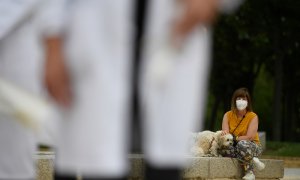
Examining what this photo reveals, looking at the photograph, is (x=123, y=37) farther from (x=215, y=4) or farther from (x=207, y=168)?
(x=207, y=168)

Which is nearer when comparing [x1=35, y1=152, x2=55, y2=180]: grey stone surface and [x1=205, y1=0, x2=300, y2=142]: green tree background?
[x1=35, y1=152, x2=55, y2=180]: grey stone surface

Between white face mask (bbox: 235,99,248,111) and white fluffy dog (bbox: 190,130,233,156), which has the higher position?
white face mask (bbox: 235,99,248,111)

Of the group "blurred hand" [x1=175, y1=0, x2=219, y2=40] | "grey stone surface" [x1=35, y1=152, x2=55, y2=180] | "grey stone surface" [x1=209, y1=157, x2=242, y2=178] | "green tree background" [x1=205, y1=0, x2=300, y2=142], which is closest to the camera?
"blurred hand" [x1=175, y1=0, x2=219, y2=40]

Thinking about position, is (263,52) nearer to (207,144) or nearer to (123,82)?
(207,144)

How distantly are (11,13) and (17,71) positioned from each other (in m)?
0.19

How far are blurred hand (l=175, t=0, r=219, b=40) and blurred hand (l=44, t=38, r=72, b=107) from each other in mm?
250

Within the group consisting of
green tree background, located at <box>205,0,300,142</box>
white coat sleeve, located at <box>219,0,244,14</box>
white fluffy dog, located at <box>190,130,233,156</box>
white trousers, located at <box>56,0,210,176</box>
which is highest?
green tree background, located at <box>205,0,300,142</box>

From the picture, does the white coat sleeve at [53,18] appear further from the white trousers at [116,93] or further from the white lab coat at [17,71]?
the white lab coat at [17,71]

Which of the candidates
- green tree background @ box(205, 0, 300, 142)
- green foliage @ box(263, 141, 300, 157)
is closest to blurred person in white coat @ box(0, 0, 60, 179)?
green foliage @ box(263, 141, 300, 157)

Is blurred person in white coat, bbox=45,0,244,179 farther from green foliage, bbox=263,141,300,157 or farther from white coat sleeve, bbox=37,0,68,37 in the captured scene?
green foliage, bbox=263,141,300,157

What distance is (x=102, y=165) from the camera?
2.00m

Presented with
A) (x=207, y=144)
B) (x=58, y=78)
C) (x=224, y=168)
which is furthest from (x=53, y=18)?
(x=207, y=144)

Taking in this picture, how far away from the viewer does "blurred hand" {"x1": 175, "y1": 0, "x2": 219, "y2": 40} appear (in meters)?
1.96

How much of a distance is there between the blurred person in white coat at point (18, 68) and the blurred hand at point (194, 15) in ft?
1.35
